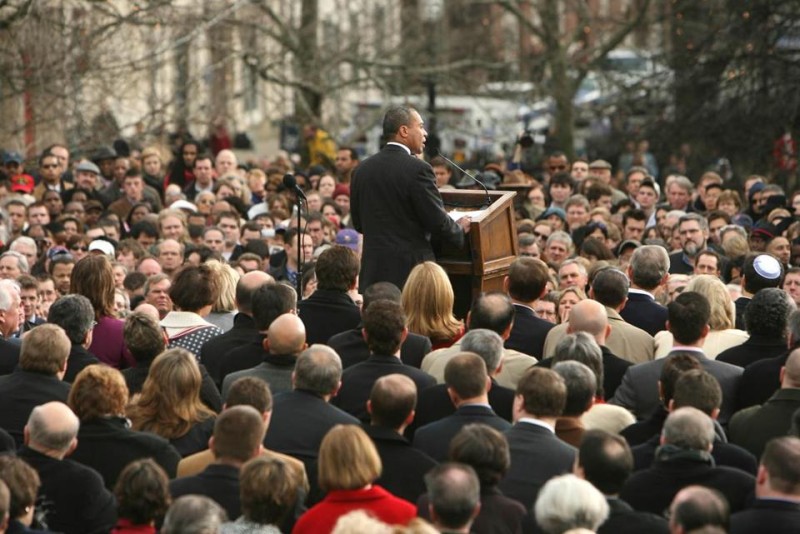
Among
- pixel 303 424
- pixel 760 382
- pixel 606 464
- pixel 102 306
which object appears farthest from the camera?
pixel 102 306

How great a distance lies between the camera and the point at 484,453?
26.3 ft

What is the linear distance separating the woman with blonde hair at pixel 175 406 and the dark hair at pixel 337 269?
226cm

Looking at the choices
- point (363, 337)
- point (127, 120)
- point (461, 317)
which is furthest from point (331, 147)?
point (363, 337)

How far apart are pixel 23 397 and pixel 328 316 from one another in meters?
2.57

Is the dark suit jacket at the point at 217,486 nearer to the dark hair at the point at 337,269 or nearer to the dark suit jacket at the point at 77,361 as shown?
the dark suit jacket at the point at 77,361

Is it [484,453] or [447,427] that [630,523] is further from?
[447,427]

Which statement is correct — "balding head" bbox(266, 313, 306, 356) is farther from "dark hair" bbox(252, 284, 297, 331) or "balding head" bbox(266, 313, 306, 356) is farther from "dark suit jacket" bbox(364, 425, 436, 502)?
"dark suit jacket" bbox(364, 425, 436, 502)

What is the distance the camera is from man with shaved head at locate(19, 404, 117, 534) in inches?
332

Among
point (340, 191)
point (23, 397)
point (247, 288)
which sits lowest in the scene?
point (23, 397)

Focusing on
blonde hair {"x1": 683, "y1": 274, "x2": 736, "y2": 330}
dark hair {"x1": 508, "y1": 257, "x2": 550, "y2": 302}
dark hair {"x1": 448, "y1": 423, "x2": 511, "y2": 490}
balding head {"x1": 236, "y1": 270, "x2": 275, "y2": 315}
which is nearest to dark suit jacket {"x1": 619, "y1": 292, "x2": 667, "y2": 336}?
blonde hair {"x1": 683, "y1": 274, "x2": 736, "y2": 330}

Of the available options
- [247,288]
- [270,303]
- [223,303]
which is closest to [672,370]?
[270,303]

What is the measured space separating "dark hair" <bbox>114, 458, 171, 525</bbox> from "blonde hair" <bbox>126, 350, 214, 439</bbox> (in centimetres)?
159

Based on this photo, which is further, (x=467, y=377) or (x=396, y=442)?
(x=467, y=377)

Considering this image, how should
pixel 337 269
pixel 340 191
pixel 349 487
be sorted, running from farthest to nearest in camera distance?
pixel 340 191
pixel 337 269
pixel 349 487
